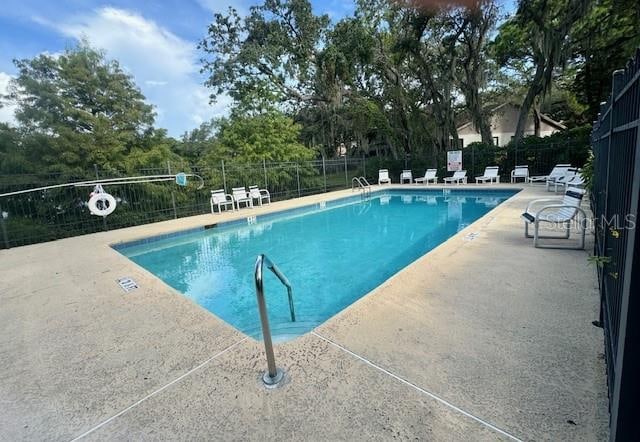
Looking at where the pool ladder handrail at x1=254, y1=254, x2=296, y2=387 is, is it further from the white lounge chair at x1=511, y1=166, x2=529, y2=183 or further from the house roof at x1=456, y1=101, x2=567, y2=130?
the house roof at x1=456, y1=101, x2=567, y2=130

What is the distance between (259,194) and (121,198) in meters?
4.13

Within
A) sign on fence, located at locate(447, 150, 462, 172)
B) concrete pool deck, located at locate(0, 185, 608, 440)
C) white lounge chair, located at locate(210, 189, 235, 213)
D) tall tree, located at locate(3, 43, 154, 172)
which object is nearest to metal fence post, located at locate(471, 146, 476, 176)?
sign on fence, located at locate(447, 150, 462, 172)

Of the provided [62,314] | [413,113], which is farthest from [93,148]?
[413,113]

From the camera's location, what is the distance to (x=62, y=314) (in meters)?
3.14

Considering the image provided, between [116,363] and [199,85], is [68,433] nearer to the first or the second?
[116,363]

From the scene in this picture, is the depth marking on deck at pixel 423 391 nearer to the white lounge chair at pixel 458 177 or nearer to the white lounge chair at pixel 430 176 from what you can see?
the white lounge chair at pixel 458 177

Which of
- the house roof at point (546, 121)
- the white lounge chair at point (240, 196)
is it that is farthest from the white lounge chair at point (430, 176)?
the house roof at point (546, 121)

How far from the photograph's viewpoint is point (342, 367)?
2018mm

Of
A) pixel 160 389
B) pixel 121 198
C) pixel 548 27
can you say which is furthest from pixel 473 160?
pixel 160 389

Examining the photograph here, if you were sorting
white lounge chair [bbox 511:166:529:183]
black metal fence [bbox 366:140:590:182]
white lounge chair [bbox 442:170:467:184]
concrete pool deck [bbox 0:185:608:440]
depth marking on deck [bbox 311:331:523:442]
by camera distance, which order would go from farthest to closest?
white lounge chair [bbox 442:170:467:184] → white lounge chair [bbox 511:166:529:183] → black metal fence [bbox 366:140:590:182] → concrete pool deck [bbox 0:185:608:440] → depth marking on deck [bbox 311:331:523:442]

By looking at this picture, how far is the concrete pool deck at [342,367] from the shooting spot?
159 centimetres

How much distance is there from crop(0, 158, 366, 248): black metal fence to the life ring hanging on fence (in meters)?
0.70

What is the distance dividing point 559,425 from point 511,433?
0.24m

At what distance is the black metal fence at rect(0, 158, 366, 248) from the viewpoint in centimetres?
703
